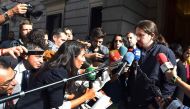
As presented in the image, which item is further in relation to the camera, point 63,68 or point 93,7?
point 93,7

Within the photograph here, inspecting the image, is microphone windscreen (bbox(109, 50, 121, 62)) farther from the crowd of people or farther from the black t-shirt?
the black t-shirt

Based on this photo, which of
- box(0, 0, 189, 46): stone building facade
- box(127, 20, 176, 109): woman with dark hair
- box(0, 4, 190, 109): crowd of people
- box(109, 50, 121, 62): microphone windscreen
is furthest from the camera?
box(0, 0, 189, 46): stone building facade

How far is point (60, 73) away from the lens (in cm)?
380

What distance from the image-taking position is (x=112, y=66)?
4586 mm

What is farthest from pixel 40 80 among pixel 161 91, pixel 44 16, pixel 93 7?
pixel 44 16

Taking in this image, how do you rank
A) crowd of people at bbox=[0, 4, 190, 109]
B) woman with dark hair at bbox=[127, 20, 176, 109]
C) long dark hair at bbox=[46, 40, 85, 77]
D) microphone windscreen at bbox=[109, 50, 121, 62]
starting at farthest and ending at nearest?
1. microphone windscreen at bbox=[109, 50, 121, 62]
2. woman with dark hair at bbox=[127, 20, 176, 109]
3. long dark hair at bbox=[46, 40, 85, 77]
4. crowd of people at bbox=[0, 4, 190, 109]

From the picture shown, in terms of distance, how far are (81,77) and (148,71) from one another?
3.18 ft

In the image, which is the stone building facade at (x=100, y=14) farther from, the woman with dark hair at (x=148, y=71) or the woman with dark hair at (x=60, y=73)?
the woman with dark hair at (x=60, y=73)

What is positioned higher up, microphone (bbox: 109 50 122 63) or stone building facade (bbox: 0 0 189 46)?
stone building facade (bbox: 0 0 189 46)

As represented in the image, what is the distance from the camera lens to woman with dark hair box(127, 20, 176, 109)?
4488mm

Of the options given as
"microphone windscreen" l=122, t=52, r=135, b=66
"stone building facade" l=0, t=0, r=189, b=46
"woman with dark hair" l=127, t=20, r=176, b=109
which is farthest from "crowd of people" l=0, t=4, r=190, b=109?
"stone building facade" l=0, t=0, r=189, b=46

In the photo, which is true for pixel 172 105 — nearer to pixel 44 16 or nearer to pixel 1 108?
pixel 1 108

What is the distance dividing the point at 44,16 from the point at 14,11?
51.4 feet

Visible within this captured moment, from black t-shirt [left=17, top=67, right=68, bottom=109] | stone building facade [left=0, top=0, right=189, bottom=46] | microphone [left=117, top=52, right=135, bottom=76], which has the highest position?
stone building facade [left=0, top=0, right=189, bottom=46]
